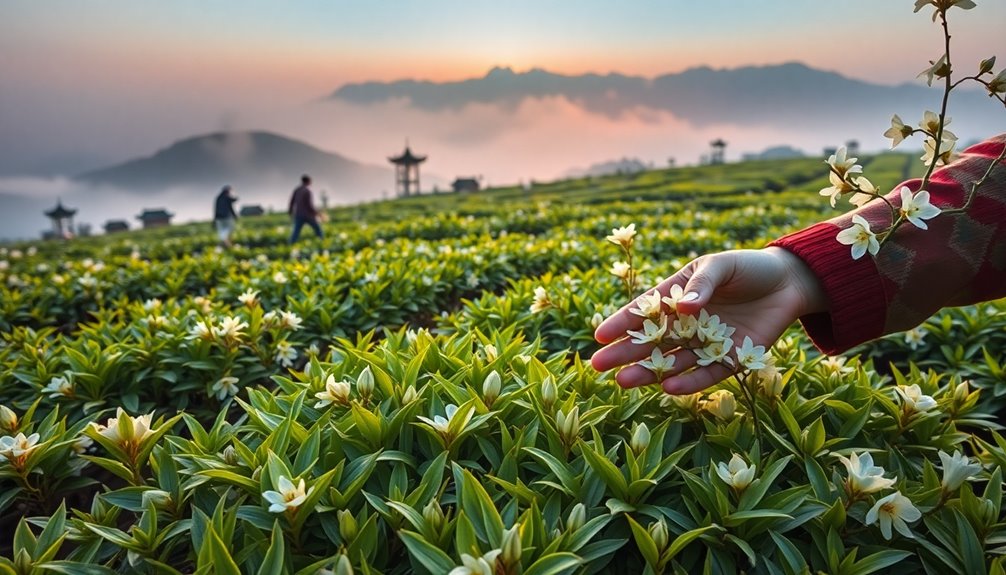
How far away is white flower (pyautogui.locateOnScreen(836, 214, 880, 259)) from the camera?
138cm

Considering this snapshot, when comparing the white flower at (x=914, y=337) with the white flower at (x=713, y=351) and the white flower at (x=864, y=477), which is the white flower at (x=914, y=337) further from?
the white flower at (x=713, y=351)

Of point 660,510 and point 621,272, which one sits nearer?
point 660,510

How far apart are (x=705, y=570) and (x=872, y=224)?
102cm

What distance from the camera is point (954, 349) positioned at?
2801 millimetres

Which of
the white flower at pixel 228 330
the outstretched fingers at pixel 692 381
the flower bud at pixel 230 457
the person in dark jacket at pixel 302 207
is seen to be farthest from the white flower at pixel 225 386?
the person in dark jacket at pixel 302 207

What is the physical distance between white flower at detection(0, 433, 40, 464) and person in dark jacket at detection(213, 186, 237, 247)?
10463mm

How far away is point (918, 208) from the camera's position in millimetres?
1334

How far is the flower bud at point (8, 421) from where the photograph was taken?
5.73ft

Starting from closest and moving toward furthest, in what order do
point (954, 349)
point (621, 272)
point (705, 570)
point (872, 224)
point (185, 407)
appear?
point (705, 570)
point (872, 224)
point (621, 272)
point (185, 407)
point (954, 349)

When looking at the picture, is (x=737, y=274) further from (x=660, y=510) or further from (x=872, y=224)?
(x=660, y=510)

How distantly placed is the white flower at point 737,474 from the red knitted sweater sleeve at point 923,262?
578mm

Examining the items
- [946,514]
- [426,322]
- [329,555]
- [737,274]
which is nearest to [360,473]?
[329,555]

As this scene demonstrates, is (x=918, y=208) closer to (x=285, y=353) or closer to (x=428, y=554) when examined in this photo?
(x=428, y=554)

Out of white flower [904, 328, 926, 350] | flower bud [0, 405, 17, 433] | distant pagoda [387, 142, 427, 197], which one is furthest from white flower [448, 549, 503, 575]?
distant pagoda [387, 142, 427, 197]
